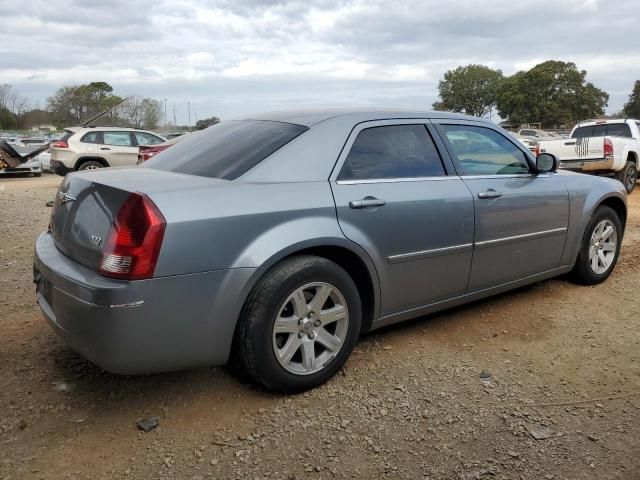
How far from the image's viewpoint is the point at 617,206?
16.6ft

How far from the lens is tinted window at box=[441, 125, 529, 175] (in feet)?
12.5

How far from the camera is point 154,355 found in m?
2.54

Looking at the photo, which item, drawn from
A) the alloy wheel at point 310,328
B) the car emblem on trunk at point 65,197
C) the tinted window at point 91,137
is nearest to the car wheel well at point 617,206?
the alloy wheel at point 310,328

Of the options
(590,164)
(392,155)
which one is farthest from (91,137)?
(392,155)

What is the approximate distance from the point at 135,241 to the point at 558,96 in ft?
258

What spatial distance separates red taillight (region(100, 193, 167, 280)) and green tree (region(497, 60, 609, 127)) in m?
76.7

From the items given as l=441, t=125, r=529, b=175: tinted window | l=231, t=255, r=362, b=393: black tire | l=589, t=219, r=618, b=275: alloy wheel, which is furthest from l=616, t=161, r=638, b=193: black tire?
l=231, t=255, r=362, b=393: black tire

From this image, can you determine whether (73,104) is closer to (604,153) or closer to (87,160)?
(87,160)

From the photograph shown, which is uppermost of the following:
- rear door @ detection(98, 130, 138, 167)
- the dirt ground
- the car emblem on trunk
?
the car emblem on trunk

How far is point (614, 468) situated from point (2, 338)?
3.58 meters

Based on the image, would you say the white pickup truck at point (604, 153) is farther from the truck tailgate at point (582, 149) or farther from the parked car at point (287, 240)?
the parked car at point (287, 240)

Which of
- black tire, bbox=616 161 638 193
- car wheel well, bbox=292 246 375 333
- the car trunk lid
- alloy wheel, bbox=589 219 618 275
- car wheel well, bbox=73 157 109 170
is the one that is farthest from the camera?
car wheel well, bbox=73 157 109 170

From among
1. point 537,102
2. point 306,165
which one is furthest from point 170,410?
point 537,102

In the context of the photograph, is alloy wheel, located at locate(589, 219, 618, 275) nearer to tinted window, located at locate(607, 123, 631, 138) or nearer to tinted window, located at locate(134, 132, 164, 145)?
tinted window, located at locate(607, 123, 631, 138)
